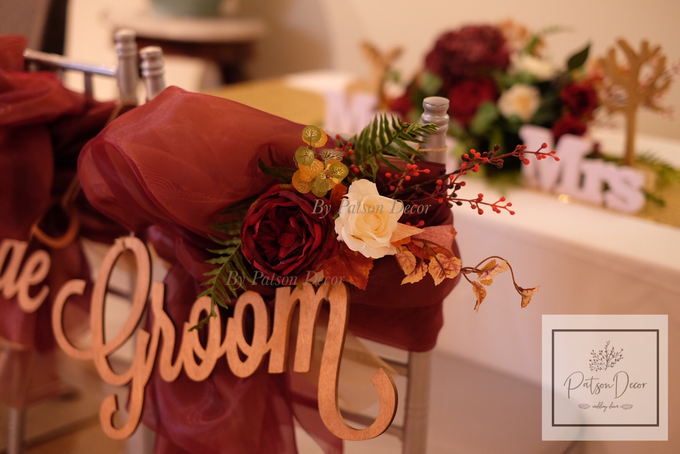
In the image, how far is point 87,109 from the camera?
0.75 meters

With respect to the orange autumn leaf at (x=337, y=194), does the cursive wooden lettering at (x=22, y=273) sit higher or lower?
lower

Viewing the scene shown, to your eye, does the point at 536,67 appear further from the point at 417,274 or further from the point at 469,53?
the point at 417,274

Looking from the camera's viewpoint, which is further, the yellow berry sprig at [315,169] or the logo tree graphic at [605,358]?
the logo tree graphic at [605,358]

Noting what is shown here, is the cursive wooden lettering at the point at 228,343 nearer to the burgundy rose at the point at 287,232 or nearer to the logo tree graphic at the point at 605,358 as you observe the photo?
the burgundy rose at the point at 287,232

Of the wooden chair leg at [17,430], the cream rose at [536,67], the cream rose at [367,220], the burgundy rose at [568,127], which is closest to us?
the cream rose at [367,220]

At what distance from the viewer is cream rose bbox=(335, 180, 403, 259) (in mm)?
496

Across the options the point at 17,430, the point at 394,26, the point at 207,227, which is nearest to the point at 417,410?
the point at 207,227

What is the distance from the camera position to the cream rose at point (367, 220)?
0.50 metres

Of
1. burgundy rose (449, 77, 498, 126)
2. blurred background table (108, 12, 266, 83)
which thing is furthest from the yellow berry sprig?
blurred background table (108, 12, 266, 83)

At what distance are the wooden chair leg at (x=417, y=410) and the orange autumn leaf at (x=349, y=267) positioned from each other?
0.61ft

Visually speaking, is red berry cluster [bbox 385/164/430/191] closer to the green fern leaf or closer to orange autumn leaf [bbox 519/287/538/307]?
the green fern leaf

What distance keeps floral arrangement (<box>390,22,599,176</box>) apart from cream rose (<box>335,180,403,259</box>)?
0.81 m
